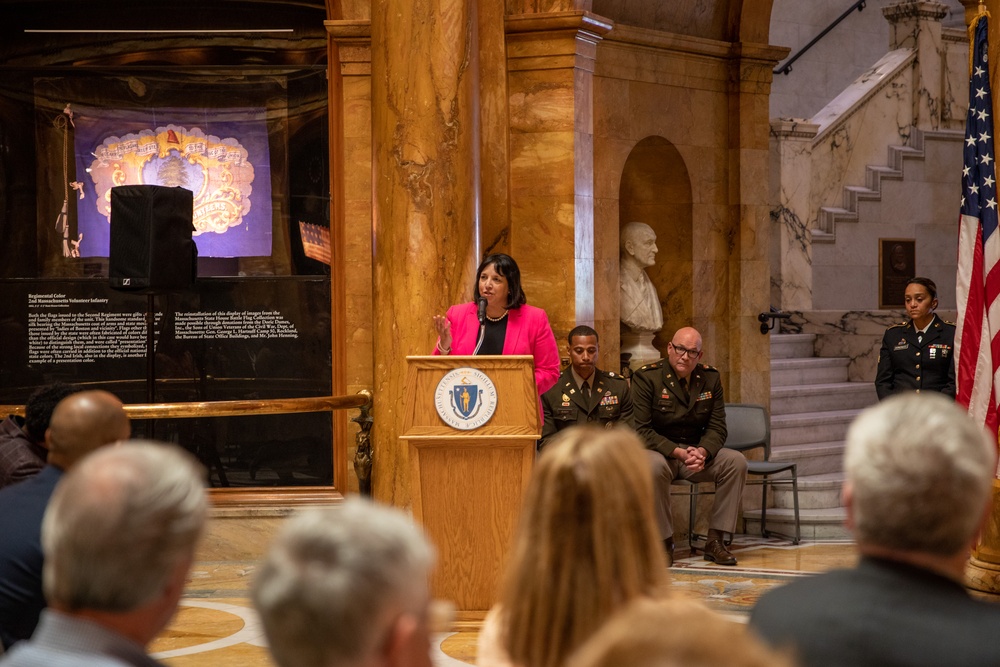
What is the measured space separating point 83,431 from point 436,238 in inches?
165

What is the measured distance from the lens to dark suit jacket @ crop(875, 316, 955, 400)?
8258 mm

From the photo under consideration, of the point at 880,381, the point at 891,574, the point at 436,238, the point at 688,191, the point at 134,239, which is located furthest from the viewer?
the point at 688,191

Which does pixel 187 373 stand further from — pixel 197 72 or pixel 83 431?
pixel 83 431

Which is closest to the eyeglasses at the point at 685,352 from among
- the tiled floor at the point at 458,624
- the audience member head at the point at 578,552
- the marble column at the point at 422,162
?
the tiled floor at the point at 458,624

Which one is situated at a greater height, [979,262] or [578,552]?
[979,262]

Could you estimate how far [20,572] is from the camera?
3.21 meters

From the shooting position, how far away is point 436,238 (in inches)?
291

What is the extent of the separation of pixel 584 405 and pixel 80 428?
4452 mm

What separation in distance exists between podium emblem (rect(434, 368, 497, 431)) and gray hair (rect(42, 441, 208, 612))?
379cm

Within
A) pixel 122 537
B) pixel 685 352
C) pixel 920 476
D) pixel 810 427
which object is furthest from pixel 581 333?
pixel 122 537

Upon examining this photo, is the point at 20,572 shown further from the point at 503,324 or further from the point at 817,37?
the point at 817,37

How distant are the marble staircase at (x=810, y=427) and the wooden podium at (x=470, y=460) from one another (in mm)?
3518

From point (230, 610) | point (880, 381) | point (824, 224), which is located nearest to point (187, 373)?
point (230, 610)

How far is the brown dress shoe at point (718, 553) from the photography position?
7699mm
